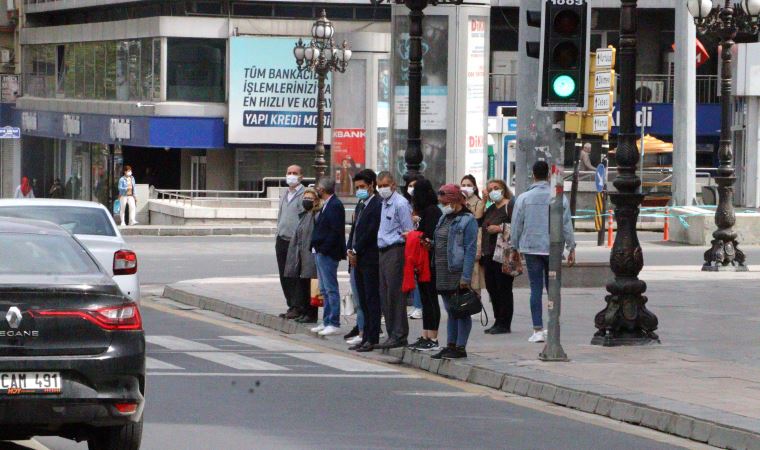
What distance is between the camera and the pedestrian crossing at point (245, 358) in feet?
47.5

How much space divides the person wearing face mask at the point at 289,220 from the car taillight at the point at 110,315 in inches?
376

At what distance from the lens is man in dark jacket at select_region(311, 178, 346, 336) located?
1730 centimetres

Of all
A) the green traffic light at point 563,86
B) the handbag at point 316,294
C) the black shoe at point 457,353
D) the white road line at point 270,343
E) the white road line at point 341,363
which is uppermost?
the green traffic light at point 563,86

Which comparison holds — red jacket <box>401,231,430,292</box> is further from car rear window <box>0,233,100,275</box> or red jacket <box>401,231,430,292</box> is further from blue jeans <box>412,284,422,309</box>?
car rear window <box>0,233,100,275</box>

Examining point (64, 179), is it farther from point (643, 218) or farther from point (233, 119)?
point (643, 218)

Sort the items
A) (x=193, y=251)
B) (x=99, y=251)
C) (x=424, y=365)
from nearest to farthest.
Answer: (x=424, y=365)
(x=99, y=251)
(x=193, y=251)

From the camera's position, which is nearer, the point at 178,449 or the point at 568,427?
the point at 178,449

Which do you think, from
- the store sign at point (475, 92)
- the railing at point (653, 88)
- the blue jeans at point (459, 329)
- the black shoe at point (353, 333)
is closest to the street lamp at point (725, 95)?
the store sign at point (475, 92)

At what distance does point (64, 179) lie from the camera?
226 ft

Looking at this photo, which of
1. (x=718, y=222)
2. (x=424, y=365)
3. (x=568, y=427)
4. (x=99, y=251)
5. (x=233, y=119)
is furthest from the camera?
(x=233, y=119)

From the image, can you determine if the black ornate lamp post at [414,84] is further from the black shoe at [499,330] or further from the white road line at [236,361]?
the white road line at [236,361]

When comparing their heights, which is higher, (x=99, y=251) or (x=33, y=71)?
(x=33, y=71)

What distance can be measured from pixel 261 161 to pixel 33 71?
57.7 ft

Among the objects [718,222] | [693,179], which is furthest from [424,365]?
[693,179]
